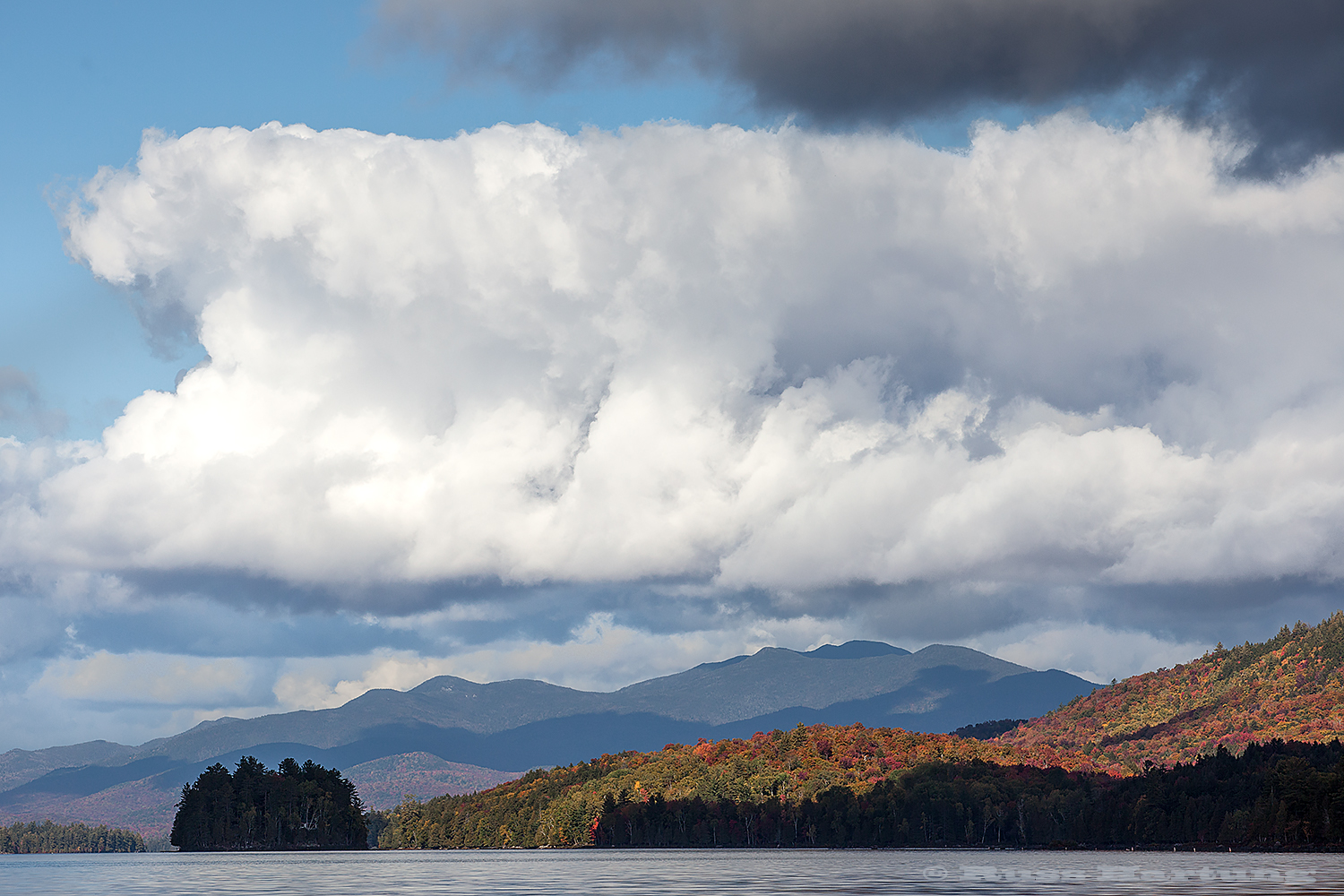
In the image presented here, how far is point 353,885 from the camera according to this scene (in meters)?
161

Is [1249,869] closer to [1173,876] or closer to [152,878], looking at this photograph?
[1173,876]

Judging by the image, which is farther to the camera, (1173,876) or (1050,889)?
(1173,876)

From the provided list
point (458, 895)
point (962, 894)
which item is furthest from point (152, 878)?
point (962, 894)

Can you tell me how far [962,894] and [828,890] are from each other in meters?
12.7

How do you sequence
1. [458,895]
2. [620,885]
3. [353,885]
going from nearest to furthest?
1. [458,895]
2. [620,885]
3. [353,885]

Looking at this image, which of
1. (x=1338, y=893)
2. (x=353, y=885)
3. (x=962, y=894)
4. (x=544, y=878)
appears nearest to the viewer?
(x=1338, y=893)

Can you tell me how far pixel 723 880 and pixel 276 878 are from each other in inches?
2449

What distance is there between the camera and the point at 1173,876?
538ft

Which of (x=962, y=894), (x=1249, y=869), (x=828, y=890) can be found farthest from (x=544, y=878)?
(x=1249, y=869)

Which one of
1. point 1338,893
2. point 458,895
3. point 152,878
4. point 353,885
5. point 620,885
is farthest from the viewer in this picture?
point 152,878

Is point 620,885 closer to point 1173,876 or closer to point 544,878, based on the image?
point 544,878

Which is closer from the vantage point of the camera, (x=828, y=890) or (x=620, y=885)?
(x=828, y=890)

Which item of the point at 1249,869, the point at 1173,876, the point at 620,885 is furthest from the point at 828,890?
the point at 1249,869

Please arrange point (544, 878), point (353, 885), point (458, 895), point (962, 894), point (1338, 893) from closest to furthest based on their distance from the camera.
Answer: point (1338, 893), point (962, 894), point (458, 895), point (353, 885), point (544, 878)
